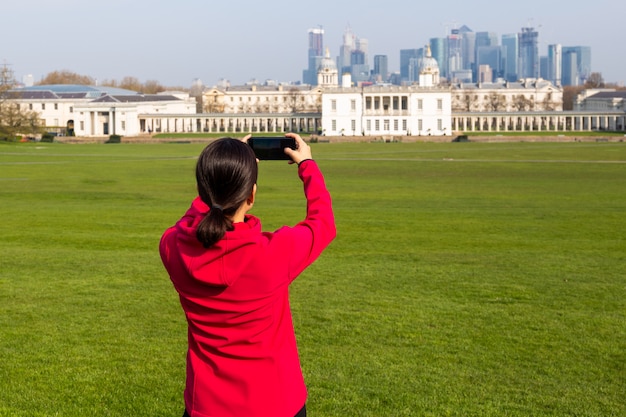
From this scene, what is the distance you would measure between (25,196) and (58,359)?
2088 cm

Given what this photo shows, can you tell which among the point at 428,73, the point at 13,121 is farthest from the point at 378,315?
the point at 428,73

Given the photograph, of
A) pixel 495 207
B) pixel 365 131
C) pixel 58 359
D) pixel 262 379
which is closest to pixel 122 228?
pixel 495 207

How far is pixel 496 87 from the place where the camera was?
17462 centimetres

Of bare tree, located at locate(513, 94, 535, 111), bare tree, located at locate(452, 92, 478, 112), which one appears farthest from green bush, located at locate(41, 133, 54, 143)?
bare tree, located at locate(513, 94, 535, 111)

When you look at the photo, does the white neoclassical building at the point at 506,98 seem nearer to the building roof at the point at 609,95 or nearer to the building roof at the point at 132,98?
the building roof at the point at 609,95

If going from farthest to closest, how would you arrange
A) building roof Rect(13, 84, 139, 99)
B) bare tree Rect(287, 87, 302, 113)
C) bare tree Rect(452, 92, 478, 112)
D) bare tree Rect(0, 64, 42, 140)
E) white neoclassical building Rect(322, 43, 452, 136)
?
bare tree Rect(287, 87, 302, 113), bare tree Rect(452, 92, 478, 112), building roof Rect(13, 84, 139, 99), white neoclassical building Rect(322, 43, 452, 136), bare tree Rect(0, 64, 42, 140)

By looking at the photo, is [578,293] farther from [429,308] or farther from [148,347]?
[148,347]

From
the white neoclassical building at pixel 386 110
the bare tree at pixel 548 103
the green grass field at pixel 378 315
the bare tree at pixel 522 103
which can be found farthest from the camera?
the bare tree at pixel 548 103

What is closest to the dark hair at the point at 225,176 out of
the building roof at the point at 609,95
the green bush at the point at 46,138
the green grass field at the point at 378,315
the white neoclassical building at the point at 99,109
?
the green grass field at the point at 378,315

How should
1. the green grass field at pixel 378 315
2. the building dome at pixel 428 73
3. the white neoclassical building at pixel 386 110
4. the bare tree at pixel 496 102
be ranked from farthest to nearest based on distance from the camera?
the bare tree at pixel 496 102, the building dome at pixel 428 73, the white neoclassical building at pixel 386 110, the green grass field at pixel 378 315

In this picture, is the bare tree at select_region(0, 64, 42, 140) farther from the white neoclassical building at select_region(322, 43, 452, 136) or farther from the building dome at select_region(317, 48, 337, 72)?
the building dome at select_region(317, 48, 337, 72)

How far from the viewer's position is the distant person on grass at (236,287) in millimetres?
3617

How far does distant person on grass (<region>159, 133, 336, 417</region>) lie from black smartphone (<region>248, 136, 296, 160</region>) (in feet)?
0.23

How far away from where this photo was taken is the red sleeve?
12.3 ft
